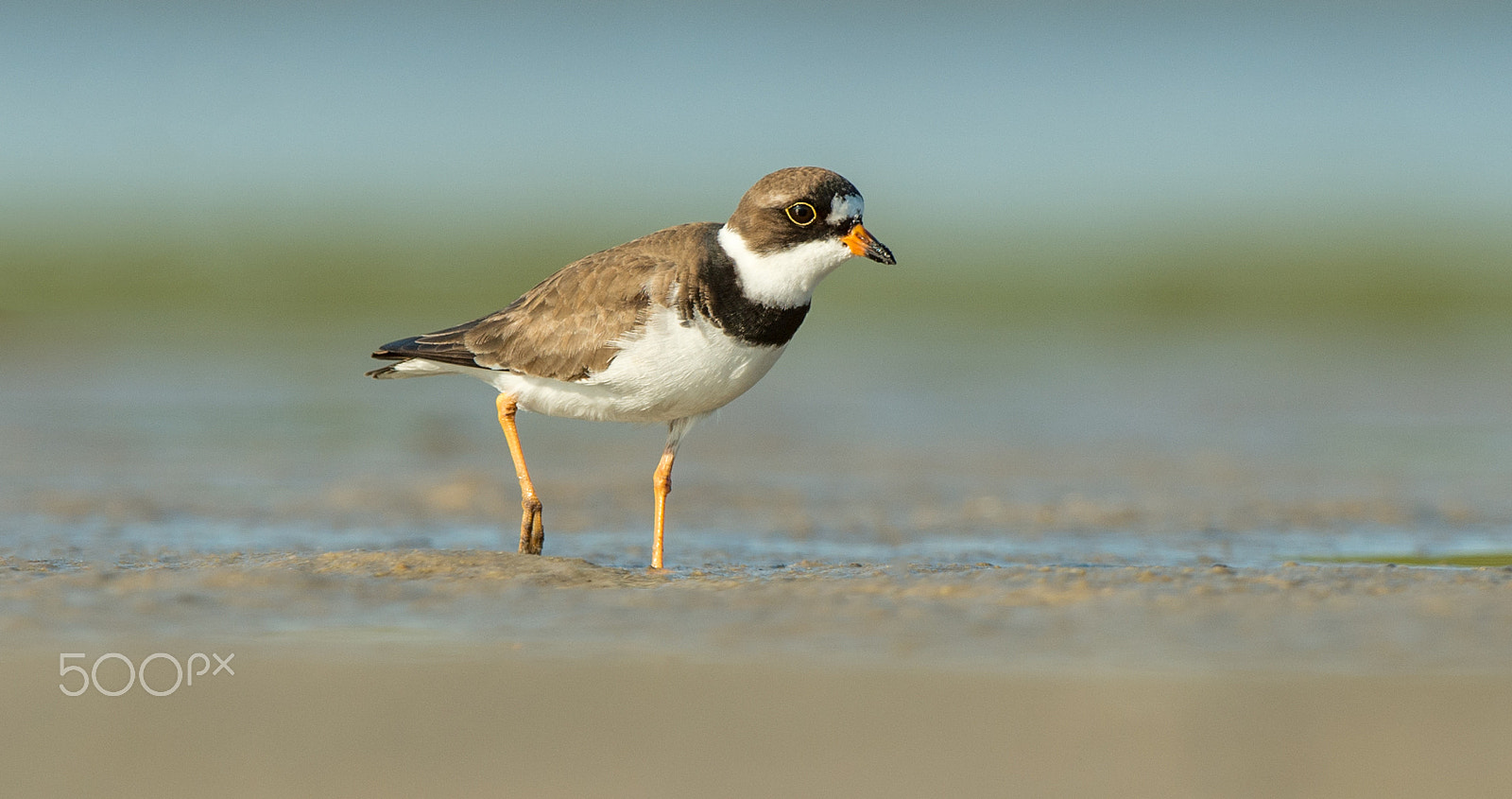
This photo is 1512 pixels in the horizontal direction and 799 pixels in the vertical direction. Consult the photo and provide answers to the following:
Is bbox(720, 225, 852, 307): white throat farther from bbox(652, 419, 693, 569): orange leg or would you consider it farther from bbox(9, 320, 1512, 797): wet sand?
bbox(9, 320, 1512, 797): wet sand

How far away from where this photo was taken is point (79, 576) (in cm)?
571

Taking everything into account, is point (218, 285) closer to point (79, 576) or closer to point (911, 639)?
point (79, 576)

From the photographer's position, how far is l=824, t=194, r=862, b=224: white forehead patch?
682 centimetres

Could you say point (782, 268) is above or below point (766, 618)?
above

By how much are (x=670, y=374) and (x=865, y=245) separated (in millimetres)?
992

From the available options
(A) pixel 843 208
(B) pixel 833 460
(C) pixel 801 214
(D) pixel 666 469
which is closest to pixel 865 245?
(A) pixel 843 208

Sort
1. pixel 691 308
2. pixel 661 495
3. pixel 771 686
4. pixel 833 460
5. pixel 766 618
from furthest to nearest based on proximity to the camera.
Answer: pixel 833 460 < pixel 661 495 < pixel 691 308 < pixel 766 618 < pixel 771 686

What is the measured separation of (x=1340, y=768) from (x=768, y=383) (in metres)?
12.0

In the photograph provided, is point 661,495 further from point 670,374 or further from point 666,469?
point 670,374

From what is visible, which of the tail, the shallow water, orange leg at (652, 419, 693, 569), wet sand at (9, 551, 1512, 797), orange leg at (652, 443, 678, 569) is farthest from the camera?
the shallow water

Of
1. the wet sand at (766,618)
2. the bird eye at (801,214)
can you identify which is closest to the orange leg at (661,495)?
the wet sand at (766,618)

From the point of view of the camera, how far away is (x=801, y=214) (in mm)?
6793

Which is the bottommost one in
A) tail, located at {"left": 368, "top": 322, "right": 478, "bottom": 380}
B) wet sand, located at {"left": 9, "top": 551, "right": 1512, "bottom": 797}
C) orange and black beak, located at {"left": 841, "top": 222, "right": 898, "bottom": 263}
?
wet sand, located at {"left": 9, "top": 551, "right": 1512, "bottom": 797}

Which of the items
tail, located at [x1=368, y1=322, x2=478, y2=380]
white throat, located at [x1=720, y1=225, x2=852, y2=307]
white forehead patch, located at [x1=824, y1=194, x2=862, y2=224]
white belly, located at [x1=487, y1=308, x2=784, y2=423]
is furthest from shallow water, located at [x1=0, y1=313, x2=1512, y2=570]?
white forehead patch, located at [x1=824, y1=194, x2=862, y2=224]
